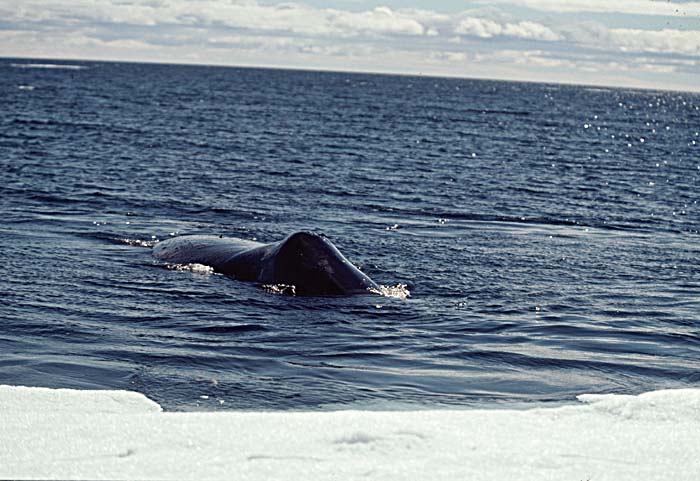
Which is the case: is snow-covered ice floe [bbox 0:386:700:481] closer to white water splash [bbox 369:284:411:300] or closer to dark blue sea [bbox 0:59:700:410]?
dark blue sea [bbox 0:59:700:410]

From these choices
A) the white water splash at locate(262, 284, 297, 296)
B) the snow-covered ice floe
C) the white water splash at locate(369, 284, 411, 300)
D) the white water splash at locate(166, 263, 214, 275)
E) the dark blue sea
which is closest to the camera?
the snow-covered ice floe

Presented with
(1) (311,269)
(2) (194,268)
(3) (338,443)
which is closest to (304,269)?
(1) (311,269)

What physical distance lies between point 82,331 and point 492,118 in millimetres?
80614

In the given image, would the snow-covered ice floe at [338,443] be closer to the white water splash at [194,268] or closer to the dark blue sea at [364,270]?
the dark blue sea at [364,270]

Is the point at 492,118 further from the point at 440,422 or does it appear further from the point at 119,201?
the point at 440,422

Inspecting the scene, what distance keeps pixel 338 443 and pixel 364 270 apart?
1020 centimetres

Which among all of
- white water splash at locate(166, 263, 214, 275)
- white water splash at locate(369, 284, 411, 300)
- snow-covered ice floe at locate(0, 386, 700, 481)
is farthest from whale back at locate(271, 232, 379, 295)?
snow-covered ice floe at locate(0, 386, 700, 481)

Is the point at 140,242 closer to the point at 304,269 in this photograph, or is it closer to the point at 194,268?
the point at 194,268

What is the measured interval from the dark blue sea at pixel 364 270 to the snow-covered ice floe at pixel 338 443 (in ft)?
4.66

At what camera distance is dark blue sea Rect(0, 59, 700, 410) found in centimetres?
1001

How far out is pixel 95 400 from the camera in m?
7.79

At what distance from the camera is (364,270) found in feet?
54.7

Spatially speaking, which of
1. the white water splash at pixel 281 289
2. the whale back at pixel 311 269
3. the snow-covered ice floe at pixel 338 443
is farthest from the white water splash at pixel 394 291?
the snow-covered ice floe at pixel 338 443

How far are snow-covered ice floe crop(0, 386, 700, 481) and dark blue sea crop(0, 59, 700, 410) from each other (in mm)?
1422
